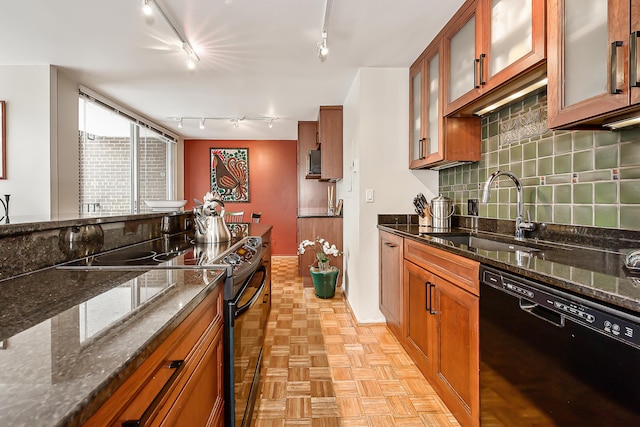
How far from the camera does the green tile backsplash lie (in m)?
1.38

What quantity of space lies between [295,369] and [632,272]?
1.81m

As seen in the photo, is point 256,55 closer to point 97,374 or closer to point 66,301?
point 66,301

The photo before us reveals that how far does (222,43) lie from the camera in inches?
104

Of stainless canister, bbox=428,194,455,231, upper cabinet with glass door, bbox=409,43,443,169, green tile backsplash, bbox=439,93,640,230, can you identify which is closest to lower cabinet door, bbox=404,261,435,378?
stainless canister, bbox=428,194,455,231

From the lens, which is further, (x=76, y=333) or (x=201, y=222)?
(x=201, y=222)

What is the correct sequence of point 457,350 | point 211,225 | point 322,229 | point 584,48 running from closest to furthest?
point 584,48
point 457,350
point 211,225
point 322,229

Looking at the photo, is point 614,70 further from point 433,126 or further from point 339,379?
point 339,379

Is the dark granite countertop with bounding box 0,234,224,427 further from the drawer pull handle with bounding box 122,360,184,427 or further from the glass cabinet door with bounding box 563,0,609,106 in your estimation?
the glass cabinet door with bounding box 563,0,609,106

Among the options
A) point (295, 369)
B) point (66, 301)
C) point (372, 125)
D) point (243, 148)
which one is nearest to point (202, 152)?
point (243, 148)

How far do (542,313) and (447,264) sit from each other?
64cm

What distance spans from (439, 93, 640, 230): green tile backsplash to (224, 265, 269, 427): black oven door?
1.58m

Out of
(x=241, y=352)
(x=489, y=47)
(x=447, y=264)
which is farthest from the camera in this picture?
(x=489, y=47)

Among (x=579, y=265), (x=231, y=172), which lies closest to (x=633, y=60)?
(x=579, y=265)

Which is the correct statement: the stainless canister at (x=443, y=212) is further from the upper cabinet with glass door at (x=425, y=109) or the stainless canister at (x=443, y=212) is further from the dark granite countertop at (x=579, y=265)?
the dark granite countertop at (x=579, y=265)
